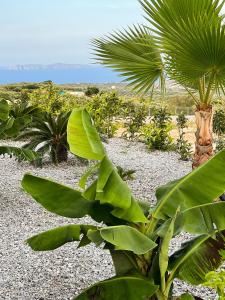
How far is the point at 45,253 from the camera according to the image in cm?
547

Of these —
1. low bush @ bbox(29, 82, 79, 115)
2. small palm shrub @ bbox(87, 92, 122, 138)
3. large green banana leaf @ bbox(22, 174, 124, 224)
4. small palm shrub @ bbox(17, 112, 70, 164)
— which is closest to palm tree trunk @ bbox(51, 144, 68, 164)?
small palm shrub @ bbox(17, 112, 70, 164)

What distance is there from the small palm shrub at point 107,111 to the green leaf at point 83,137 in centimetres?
1104

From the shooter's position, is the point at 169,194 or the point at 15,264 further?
the point at 15,264

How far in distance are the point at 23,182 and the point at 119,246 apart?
2.60ft

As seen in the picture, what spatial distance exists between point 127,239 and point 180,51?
Result: 136 inches

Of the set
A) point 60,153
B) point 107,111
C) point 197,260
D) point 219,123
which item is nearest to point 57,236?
point 197,260

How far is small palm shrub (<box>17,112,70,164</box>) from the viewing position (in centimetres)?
1054

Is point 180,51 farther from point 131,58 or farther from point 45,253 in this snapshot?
point 45,253

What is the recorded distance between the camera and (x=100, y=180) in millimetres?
3076

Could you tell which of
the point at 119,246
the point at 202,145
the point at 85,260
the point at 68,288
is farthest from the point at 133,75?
the point at 119,246

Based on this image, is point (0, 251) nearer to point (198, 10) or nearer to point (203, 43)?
point (203, 43)

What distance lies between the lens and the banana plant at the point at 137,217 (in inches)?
124

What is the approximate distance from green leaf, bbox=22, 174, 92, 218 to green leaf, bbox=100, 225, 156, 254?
1.36ft

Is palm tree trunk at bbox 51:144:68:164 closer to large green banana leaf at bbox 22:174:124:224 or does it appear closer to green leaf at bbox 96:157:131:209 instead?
large green banana leaf at bbox 22:174:124:224
